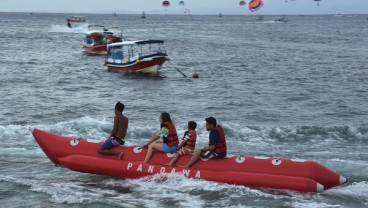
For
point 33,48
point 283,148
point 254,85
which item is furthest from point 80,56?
point 283,148

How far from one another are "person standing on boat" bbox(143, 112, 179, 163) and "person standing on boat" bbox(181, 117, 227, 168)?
1.93 ft

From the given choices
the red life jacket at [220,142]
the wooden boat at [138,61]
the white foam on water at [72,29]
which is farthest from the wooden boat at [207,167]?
the white foam on water at [72,29]

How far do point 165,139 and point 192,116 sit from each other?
9.21 metres

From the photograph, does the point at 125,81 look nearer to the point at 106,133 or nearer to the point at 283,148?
the point at 106,133

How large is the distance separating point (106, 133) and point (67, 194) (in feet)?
21.2

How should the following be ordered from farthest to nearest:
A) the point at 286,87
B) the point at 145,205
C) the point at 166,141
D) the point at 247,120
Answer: the point at 286,87
the point at 247,120
the point at 166,141
the point at 145,205

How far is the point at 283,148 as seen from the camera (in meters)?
16.5

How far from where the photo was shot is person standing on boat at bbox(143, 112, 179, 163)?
40.2ft

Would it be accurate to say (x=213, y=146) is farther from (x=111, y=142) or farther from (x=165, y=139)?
(x=111, y=142)

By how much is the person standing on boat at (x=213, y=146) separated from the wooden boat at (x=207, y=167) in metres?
0.13

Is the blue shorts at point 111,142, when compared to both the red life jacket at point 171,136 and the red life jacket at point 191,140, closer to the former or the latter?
the red life jacket at point 171,136

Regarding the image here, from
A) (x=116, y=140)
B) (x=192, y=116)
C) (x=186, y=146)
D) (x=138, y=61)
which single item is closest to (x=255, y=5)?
(x=138, y=61)

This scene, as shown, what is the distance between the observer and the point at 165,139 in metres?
12.5

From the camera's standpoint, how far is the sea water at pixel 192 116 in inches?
460
